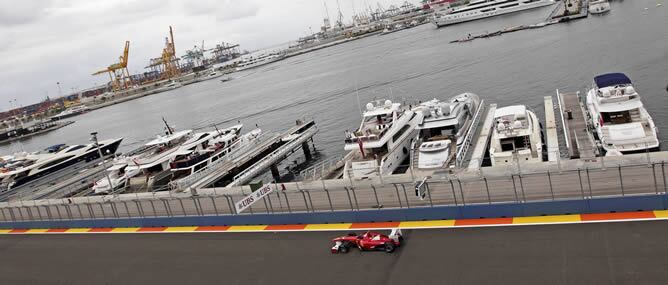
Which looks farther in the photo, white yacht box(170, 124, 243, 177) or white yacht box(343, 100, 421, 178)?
white yacht box(170, 124, 243, 177)

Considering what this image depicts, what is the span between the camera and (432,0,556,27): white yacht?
167250 mm

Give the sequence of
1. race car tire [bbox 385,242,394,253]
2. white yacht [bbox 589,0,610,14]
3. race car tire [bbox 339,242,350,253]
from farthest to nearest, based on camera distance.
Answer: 1. white yacht [bbox 589,0,610,14]
2. race car tire [bbox 339,242,350,253]
3. race car tire [bbox 385,242,394,253]

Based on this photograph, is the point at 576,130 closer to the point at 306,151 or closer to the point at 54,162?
the point at 306,151

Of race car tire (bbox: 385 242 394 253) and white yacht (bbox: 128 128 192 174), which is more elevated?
white yacht (bbox: 128 128 192 174)

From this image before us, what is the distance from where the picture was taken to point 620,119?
2995 cm

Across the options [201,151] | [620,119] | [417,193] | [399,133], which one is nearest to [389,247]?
[417,193]

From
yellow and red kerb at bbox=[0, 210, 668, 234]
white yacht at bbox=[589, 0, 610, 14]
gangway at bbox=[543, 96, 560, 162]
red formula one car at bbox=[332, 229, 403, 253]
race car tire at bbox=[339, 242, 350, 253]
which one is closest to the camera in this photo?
yellow and red kerb at bbox=[0, 210, 668, 234]

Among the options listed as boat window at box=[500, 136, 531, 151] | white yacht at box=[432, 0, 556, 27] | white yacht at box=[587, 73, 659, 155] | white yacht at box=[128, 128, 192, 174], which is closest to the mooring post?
white yacht at box=[128, 128, 192, 174]

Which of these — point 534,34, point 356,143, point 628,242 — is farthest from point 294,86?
point 628,242

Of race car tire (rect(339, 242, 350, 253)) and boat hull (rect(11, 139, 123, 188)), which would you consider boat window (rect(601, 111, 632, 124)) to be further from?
boat hull (rect(11, 139, 123, 188))

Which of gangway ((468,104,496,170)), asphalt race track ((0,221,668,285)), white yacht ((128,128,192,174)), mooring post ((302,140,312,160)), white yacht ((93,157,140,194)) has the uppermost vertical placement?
white yacht ((128,128,192,174))

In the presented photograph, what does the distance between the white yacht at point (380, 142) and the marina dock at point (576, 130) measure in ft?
36.8

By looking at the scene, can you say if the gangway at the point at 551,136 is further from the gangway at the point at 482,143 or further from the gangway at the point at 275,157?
the gangway at the point at 275,157

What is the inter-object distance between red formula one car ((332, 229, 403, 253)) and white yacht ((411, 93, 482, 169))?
1340 centimetres
